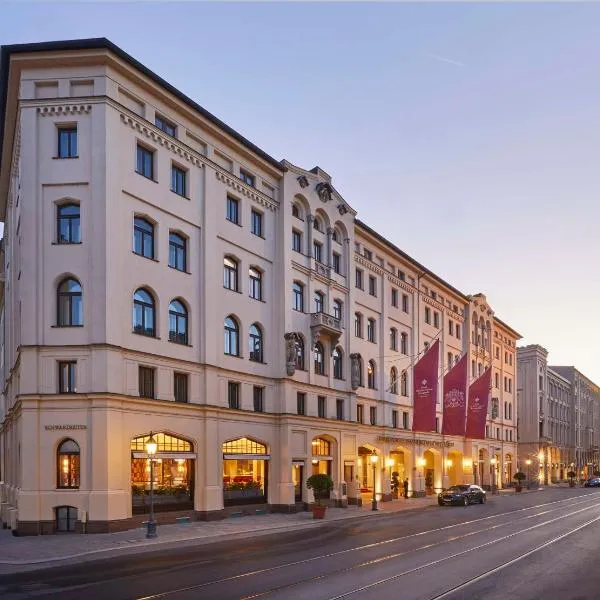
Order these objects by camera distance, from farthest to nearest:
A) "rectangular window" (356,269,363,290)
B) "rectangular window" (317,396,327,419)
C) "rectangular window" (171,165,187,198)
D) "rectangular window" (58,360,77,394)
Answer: "rectangular window" (356,269,363,290) < "rectangular window" (317,396,327,419) < "rectangular window" (171,165,187,198) < "rectangular window" (58,360,77,394)

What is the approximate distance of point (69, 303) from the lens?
32.4 meters

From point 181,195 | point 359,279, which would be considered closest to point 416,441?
point 359,279

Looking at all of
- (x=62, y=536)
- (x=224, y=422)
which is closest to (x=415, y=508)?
(x=224, y=422)

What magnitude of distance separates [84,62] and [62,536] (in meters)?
19.7

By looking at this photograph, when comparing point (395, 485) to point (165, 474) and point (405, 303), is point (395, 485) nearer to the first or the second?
point (405, 303)

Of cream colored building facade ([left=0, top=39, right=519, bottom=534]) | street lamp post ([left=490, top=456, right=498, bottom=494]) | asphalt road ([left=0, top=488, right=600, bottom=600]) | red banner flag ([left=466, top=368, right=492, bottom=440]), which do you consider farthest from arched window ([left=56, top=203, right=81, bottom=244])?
street lamp post ([left=490, top=456, right=498, bottom=494])

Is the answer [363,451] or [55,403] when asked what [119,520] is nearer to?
[55,403]

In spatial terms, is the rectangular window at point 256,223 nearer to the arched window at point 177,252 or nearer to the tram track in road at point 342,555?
the arched window at point 177,252

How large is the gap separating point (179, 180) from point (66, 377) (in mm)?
11493

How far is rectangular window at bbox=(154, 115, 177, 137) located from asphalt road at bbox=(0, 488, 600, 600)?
19504 mm

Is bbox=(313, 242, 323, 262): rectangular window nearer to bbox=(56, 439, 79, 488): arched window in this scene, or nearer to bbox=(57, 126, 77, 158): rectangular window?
bbox=(57, 126, 77, 158): rectangular window

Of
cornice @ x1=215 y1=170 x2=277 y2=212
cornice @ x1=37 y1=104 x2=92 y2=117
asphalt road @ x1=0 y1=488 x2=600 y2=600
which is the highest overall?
cornice @ x1=37 y1=104 x2=92 y2=117

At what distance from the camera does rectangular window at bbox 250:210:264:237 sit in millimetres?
43500

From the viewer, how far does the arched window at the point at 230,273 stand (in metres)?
40.8
